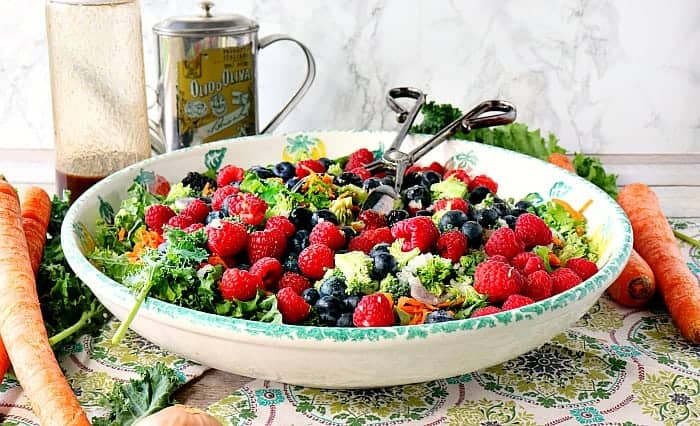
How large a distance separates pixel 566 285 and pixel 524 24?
102 centimetres

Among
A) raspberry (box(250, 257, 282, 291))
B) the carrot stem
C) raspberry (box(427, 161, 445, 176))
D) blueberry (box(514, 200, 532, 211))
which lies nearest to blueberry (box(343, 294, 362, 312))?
raspberry (box(250, 257, 282, 291))

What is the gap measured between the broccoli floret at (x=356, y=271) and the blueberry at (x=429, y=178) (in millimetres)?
338

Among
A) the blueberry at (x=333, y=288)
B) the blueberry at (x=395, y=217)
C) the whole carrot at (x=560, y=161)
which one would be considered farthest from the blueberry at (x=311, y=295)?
the whole carrot at (x=560, y=161)

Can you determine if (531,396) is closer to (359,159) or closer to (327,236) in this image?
(327,236)

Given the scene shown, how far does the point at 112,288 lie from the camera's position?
1067 mm

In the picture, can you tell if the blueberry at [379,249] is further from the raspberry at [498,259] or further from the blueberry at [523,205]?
the blueberry at [523,205]

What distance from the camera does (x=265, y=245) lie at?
3.86 ft

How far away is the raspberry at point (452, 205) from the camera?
1.30 meters

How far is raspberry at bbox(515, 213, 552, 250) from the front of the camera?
1282 mm

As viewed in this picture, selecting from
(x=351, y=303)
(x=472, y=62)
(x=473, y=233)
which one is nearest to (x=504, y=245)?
(x=473, y=233)

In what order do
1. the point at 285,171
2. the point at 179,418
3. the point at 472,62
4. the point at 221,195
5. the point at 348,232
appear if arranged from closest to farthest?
1. the point at 179,418
2. the point at 348,232
3. the point at 221,195
4. the point at 285,171
5. the point at 472,62

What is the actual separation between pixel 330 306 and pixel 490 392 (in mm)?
244

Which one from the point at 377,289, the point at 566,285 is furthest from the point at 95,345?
the point at 566,285

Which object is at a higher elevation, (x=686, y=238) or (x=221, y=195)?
(x=221, y=195)
